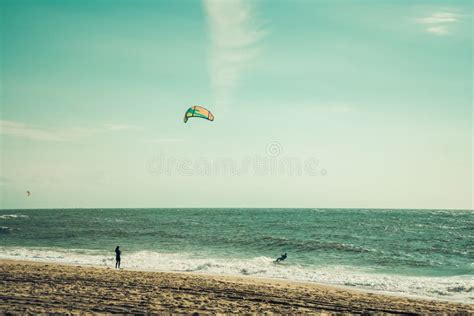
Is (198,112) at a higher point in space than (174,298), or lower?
higher

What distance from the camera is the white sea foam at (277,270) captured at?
1642 cm

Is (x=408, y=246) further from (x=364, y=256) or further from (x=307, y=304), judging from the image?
(x=307, y=304)

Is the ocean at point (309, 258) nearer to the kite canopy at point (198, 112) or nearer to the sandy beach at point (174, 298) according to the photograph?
the sandy beach at point (174, 298)

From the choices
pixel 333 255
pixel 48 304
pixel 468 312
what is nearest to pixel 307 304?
pixel 468 312

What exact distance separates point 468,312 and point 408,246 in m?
22.6

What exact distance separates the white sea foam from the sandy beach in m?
3.15

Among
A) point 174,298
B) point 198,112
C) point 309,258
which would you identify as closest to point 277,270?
point 309,258

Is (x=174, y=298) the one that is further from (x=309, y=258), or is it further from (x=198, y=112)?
(x=309, y=258)

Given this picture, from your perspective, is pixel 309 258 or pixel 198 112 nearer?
pixel 198 112

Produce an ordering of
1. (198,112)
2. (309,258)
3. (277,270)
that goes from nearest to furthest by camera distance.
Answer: (277,270)
(198,112)
(309,258)

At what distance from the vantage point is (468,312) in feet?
38.0

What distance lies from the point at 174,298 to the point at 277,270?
35.3 ft

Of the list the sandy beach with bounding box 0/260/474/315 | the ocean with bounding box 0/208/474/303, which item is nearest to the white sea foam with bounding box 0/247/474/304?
the ocean with bounding box 0/208/474/303

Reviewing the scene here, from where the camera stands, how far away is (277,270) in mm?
21203
